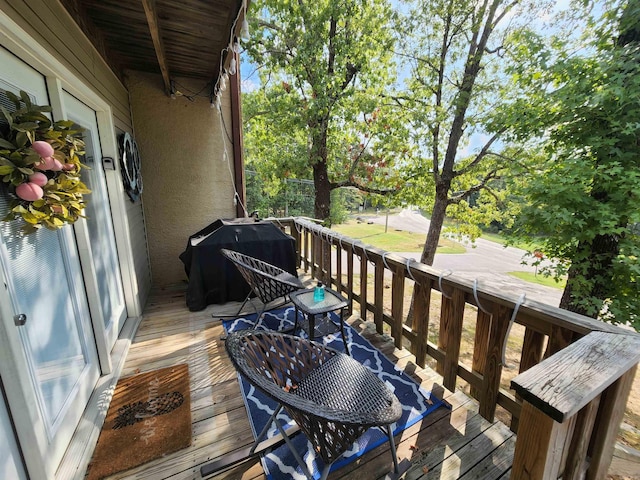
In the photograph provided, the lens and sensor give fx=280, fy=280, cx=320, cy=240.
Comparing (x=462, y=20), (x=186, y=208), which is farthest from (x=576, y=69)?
(x=186, y=208)

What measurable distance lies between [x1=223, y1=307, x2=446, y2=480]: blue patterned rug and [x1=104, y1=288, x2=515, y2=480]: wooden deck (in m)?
0.04

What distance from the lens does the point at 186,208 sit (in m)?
4.04

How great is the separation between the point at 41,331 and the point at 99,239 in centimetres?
113

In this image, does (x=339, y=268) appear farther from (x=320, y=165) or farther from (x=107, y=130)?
(x=320, y=165)

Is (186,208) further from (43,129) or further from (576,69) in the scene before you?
(576,69)

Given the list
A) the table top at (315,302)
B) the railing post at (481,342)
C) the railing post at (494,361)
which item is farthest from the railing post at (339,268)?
the railing post at (494,361)

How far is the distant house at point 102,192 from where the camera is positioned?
1.20 m

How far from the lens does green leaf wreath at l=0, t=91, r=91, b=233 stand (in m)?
1.11

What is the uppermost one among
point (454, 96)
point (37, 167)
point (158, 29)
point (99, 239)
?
point (454, 96)

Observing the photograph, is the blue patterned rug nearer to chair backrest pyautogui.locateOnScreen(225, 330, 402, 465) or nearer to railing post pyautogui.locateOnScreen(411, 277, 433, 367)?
railing post pyautogui.locateOnScreen(411, 277, 433, 367)

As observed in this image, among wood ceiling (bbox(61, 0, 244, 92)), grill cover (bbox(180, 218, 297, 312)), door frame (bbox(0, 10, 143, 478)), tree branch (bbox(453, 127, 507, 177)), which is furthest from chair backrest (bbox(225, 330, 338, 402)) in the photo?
tree branch (bbox(453, 127, 507, 177))

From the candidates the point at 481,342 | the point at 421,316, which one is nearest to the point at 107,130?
the point at 421,316

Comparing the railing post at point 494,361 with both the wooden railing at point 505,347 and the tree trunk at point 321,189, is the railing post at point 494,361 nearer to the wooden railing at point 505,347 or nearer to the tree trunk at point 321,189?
the wooden railing at point 505,347

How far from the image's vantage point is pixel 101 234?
235cm
